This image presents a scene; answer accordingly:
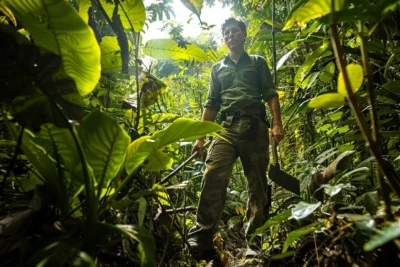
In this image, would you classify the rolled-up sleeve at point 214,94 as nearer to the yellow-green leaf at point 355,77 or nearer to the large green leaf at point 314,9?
the large green leaf at point 314,9

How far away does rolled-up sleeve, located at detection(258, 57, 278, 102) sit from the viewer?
2715mm

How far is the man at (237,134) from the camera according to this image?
243 cm

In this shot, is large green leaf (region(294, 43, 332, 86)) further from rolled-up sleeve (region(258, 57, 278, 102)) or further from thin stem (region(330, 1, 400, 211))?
thin stem (region(330, 1, 400, 211))

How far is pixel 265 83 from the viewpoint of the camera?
2.79m

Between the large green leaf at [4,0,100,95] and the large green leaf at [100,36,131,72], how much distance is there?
71 centimetres

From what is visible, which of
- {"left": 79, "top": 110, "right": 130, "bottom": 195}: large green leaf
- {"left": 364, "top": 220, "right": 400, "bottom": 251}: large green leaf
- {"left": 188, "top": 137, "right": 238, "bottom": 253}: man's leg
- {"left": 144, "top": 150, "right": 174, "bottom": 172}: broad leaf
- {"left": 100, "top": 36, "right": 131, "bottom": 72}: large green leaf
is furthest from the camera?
{"left": 188, "top": 137, "right": 238, "bottom": 253}: man's leg

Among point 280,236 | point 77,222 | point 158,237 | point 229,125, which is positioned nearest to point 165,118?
point 158,237

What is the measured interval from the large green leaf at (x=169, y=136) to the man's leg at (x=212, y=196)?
1264mm

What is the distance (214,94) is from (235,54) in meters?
0.46

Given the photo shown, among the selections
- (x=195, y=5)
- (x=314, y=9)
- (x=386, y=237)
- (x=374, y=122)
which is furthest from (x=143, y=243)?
(x=195, y=5)

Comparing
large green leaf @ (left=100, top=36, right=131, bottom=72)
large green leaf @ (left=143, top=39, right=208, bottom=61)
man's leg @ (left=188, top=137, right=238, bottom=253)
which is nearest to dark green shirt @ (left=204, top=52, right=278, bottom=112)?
man's leg @ (left=188, top=137, right=238, bottom=253)

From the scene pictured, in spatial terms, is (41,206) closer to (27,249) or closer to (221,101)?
(27,249)

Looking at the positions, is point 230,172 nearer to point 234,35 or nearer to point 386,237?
point 234,35

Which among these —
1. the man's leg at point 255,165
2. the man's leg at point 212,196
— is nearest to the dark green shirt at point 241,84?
the man's leg at point 255,165
